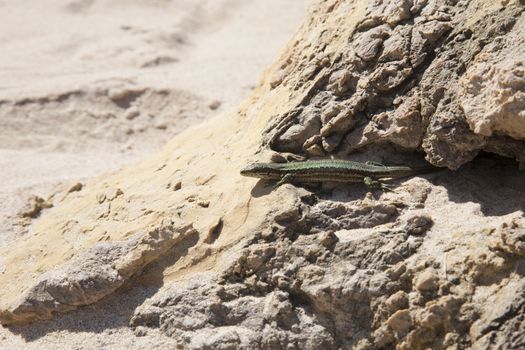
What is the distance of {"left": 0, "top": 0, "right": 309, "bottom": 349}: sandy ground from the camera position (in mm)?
7992

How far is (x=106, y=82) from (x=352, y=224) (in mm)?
7313

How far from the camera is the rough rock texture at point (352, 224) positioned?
4.50 m

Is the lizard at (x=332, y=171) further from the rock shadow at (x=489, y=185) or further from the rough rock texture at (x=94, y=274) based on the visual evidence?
the rough rock texture at (x=94, y=274)

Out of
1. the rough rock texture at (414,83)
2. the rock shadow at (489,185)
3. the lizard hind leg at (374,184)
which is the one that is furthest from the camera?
the lizard hind leg at (374,184)

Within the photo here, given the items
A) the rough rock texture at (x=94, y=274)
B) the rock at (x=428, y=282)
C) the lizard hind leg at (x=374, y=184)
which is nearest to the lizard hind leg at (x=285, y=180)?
the lizard hind leg at (x=374, y=184)

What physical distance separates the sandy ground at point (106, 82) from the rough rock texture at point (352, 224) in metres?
0.39

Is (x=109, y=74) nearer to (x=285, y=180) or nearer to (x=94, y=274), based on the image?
(x=94, y=274)

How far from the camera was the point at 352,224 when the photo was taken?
5098 millimetres

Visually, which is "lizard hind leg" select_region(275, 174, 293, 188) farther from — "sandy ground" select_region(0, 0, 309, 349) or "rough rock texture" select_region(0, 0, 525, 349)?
"sandy ground" select_region(0, 0, 309, 349)

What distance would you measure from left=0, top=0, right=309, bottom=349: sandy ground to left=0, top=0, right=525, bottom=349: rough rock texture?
1.29 feet

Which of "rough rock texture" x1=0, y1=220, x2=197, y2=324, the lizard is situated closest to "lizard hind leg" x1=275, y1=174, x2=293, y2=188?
the lizard

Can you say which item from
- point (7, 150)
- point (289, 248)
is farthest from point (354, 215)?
point (7, 150)

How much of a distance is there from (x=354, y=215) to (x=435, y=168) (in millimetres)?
836

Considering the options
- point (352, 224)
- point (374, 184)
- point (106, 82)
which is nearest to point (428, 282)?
point (352, 224)
